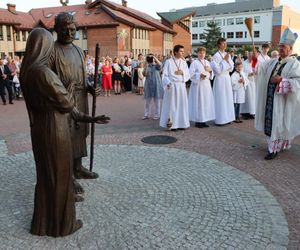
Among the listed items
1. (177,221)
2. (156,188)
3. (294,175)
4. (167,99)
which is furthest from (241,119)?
(177,221)

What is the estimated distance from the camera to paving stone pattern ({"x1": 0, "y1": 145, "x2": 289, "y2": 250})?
3.72 metres

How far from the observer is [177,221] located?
13.6 ft

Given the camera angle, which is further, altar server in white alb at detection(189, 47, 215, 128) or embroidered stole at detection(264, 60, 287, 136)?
altar server in white alb at detection(189, 47, 215, 128)

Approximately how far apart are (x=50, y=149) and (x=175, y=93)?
6003 mm

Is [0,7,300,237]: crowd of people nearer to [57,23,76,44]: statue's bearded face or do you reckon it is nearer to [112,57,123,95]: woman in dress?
[57,23,76,44]: statue's bearded face

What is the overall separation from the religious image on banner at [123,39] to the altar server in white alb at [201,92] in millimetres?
33258

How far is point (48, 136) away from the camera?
3473mm

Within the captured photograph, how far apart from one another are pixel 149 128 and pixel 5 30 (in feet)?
116

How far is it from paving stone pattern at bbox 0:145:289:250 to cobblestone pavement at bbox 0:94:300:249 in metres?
0.01

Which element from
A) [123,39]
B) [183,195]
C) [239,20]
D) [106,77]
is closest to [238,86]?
[183,195]

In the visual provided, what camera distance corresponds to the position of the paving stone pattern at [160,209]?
147 inches

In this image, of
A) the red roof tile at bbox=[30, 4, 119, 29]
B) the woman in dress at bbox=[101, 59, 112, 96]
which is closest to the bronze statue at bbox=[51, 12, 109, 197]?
the woman in dress at bbox=[101, 59, 112, 96]

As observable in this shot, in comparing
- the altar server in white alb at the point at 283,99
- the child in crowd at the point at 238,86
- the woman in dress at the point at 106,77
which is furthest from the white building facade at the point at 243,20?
the altar server in white alb at the point at 283,99

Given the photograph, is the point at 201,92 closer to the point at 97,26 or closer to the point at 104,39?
the point at 104,39
